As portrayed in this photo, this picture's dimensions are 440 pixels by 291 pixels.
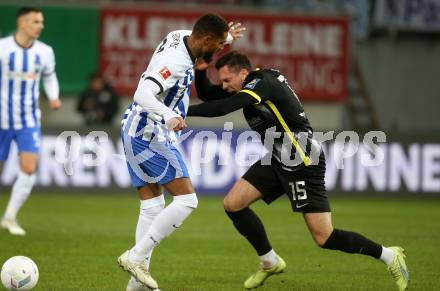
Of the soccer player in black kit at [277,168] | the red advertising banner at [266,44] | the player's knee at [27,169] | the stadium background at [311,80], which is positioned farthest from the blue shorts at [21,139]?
the red advertising banner at [266,44]

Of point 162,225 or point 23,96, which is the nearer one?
point 162,225

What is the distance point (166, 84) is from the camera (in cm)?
748

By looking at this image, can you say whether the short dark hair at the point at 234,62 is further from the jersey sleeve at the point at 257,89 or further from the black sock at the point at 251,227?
the black sock at the point at 251,227

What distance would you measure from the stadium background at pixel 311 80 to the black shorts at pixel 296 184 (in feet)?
19.5

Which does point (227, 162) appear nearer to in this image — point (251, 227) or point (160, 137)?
point (251, 227)

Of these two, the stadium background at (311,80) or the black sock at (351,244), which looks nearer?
the black sock at (351,244)

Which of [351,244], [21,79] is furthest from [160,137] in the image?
[21,79]

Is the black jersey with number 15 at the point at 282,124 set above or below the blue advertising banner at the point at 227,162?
above

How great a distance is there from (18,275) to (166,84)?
1867mm

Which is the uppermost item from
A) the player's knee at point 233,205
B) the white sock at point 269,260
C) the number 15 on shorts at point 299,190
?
the number 15 on shorts at point 299,190

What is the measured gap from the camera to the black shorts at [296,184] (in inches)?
319

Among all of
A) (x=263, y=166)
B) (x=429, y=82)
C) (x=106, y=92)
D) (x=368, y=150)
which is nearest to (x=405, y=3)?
(x=429, y=82)

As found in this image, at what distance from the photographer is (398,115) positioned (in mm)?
22766

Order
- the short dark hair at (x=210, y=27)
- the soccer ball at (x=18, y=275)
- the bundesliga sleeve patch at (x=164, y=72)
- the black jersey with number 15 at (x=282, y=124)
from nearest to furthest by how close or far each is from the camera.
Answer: the soccer ball at (x=18, y=275) < the bundesliga sleeve patch at (x=164, y=72) < the short dark hair at (x=210, y=27) < the black jersey with number 15 at (x=282, y=124)
